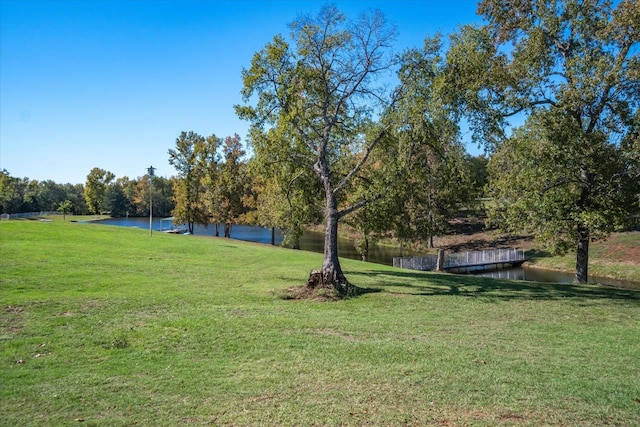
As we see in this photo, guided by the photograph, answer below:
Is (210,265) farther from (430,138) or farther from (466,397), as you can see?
(466,397)

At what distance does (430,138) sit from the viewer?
14734mm

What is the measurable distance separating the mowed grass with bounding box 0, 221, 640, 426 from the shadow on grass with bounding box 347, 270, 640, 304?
40 centimetres

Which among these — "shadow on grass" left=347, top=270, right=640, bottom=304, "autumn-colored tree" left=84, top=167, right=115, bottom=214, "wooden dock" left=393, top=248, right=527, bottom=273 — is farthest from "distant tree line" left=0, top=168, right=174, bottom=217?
"shadow on grass" left=347, top=270, right=640, bottom=304

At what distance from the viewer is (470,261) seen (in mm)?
39438

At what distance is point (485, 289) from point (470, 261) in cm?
2332

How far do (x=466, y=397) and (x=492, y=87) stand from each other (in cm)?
1472

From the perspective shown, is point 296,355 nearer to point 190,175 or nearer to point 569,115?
point 569,115

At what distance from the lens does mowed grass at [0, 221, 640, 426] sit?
19.1 feet

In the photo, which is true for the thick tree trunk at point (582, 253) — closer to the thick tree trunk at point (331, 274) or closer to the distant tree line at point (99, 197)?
the thick tree trunk at point (331, 274)

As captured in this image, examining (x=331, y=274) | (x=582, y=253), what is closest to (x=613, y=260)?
(x=582, y=253)

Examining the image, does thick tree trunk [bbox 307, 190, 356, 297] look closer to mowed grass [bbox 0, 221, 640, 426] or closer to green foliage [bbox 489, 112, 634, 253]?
mowed grass [bbox 0, 221, 640, 426]

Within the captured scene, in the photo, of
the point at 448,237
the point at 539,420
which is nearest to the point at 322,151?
the point at 539,420

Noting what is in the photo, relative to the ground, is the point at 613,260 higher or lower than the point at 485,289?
higher

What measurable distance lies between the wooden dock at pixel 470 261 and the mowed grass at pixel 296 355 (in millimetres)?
19776
